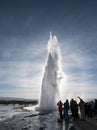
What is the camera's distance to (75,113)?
24.6 metres

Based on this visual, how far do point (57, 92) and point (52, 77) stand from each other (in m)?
4.42

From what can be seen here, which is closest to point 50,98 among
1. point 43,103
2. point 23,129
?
point 43,103

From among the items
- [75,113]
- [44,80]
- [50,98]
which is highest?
[44,80]

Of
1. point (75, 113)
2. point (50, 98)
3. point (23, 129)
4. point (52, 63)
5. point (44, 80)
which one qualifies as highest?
point (52, 63)

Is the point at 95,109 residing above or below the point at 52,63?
below

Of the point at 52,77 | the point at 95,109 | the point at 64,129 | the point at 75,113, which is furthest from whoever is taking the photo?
the point at 52,77

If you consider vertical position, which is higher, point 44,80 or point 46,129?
point 44,80

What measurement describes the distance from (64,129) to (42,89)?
1480 inches

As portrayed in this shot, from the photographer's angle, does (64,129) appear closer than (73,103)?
Yes

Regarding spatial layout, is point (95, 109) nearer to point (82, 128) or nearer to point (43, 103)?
point (82, 128)

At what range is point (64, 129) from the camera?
17688 millimetres

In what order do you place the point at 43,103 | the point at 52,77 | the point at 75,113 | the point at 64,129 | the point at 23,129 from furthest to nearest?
the point at 52,77 → the point at 43,103 → the point at 75,113 → the point at 23,129 → the point at 64,129

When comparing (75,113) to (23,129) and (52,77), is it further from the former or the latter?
(52,77)

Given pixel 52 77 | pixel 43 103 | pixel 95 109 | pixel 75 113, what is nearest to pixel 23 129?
pixel 75 113
